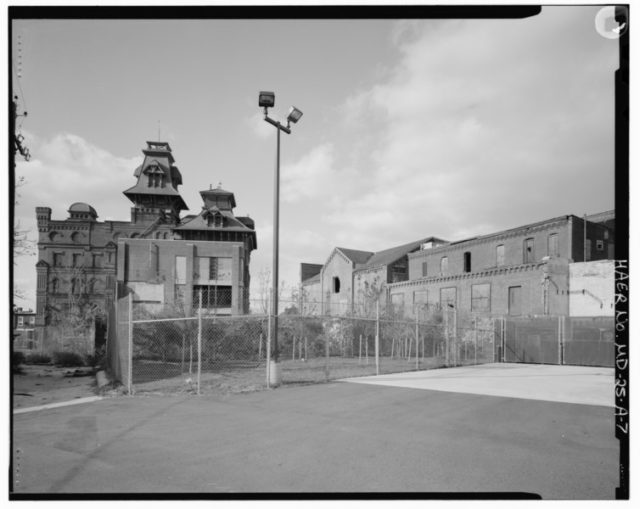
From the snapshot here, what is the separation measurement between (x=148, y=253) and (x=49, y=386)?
29.8 meters

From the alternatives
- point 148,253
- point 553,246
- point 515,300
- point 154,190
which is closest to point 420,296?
point 515,300

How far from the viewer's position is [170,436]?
6.36 meters

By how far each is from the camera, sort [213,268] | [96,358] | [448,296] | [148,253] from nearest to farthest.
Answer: [96,358] → [448,296] → [148,253] → [213,268]

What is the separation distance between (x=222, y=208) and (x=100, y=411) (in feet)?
129

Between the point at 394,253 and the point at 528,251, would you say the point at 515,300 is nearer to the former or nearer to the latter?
the point at 528,251

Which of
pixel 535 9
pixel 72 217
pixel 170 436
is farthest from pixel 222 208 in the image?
pixel 535 9

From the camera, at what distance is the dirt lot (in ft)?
32.9

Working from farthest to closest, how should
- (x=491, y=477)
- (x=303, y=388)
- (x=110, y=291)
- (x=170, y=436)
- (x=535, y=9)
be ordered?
(x=110, y=291) < (x=303, y=388) < (x=170, y=436) < (x=491, y=477) < (x=535, y=9)

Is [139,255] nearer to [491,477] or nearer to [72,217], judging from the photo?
[72,217]

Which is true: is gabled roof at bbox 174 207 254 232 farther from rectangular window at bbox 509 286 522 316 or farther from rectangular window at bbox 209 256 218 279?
rectangular window at bbox 509 286 522 316

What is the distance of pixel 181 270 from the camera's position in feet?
136

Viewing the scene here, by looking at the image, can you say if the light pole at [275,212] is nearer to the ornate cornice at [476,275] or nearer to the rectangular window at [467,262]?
the ornate cornice at [476,275]

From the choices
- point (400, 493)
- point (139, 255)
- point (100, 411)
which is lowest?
point (100, 411)

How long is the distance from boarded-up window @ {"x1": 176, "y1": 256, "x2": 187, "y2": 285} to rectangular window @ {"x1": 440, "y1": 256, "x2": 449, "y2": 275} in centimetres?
2432
